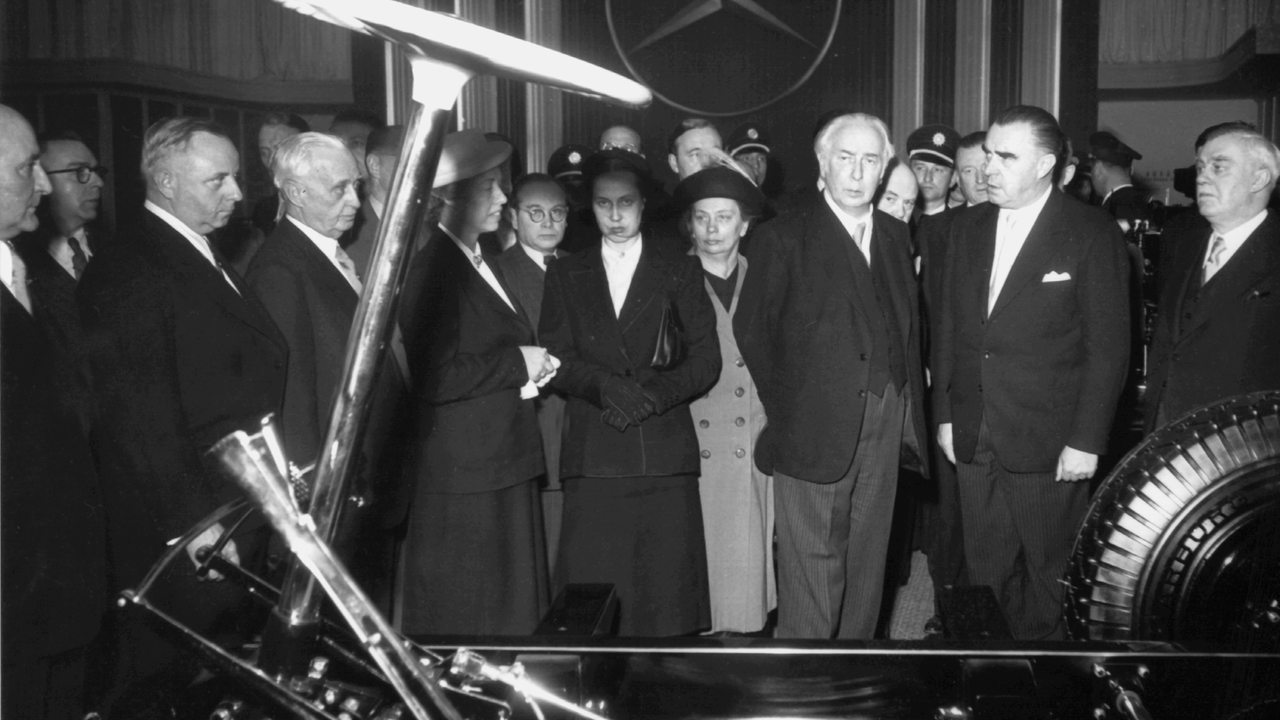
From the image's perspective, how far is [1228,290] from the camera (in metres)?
3.46

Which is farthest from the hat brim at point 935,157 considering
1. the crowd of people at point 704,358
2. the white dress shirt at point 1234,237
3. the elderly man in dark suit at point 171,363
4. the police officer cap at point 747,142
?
the elderly man in dark suit at point 171,363

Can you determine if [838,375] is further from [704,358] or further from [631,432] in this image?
[631,432]

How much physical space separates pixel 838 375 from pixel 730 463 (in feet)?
1.80

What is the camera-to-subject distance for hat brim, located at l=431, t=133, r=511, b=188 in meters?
3.21

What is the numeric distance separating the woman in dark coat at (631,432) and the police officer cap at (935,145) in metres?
2.14

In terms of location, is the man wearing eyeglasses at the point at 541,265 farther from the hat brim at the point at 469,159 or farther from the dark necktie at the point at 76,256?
the dark necktie at the point at 76,256

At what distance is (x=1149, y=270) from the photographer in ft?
15.1

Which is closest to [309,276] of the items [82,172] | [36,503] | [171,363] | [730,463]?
[171,363]

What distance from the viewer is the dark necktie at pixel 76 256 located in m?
3.57

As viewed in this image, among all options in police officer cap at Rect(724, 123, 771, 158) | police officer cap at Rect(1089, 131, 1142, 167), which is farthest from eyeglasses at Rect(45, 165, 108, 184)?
police officer cap at Rect(1089, 131, 1142, 167)

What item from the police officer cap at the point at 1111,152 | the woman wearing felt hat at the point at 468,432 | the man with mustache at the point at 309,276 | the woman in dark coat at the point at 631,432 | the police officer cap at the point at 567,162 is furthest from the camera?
the police officer cap at the point at 1111,152

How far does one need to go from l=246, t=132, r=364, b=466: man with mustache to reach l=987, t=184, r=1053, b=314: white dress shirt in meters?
1.86

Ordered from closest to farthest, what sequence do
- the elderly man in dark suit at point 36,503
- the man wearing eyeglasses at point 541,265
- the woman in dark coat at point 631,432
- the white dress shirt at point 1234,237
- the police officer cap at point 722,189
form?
the elderly man in dark suit at point 36,503, the woman in dark coat at point 631,432, the white dress shirt at point 1234,237, the police officer cap at point 722,189, the man wearing eyeglasses at point 541,265

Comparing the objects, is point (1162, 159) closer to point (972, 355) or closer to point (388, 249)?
point (972, 355)
